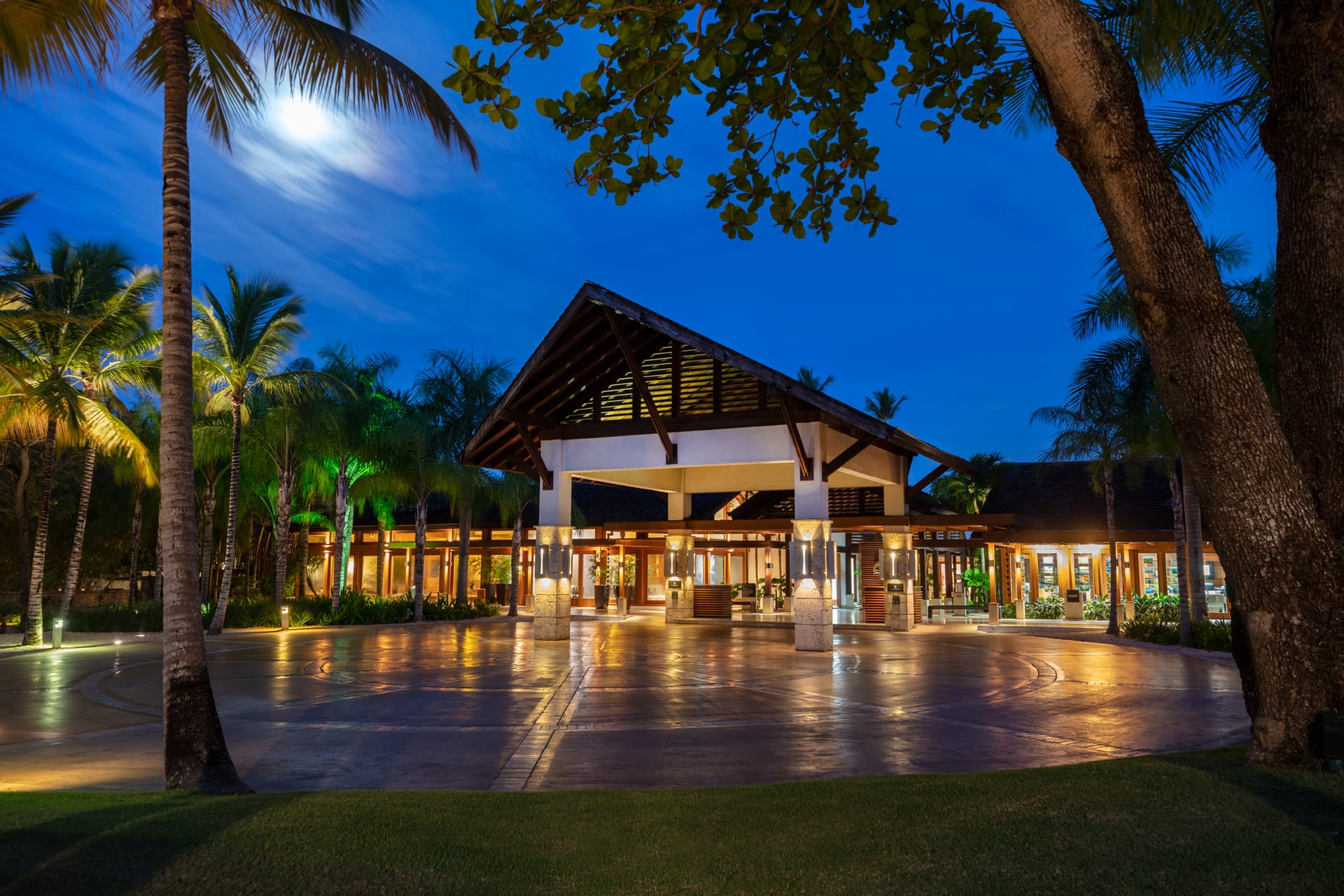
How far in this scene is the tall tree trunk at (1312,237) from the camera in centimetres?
550

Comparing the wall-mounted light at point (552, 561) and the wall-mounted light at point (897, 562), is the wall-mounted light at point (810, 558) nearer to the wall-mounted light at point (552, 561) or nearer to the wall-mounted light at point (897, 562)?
the wall-mounted light at point (552, 561)

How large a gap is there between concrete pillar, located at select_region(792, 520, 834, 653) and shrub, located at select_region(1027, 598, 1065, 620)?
16052 millimetres

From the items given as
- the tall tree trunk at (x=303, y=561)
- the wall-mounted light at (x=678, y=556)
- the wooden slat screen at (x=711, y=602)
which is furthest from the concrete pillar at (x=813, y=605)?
the tall tree trunk at (x=303, y=561)

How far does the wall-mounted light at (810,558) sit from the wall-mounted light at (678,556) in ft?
31.4

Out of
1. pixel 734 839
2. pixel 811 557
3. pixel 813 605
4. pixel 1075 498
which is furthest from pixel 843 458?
pixel 1075 498

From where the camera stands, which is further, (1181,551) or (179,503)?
(1181,551)

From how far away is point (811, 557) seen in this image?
18.5 meters

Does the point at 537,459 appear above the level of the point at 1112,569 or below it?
above

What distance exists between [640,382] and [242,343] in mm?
10223

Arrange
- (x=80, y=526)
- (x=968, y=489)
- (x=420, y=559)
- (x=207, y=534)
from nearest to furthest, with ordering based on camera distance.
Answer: (x=80, y=526) → (x=207, y=534) → (x=420, y=559) → (x=968, y=489)

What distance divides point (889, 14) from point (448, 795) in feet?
18.8

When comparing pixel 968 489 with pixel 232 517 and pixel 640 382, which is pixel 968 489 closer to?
pixel 640 382

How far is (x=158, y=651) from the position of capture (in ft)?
61.1

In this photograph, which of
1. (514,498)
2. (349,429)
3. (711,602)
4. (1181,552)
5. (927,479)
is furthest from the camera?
(514,498)
